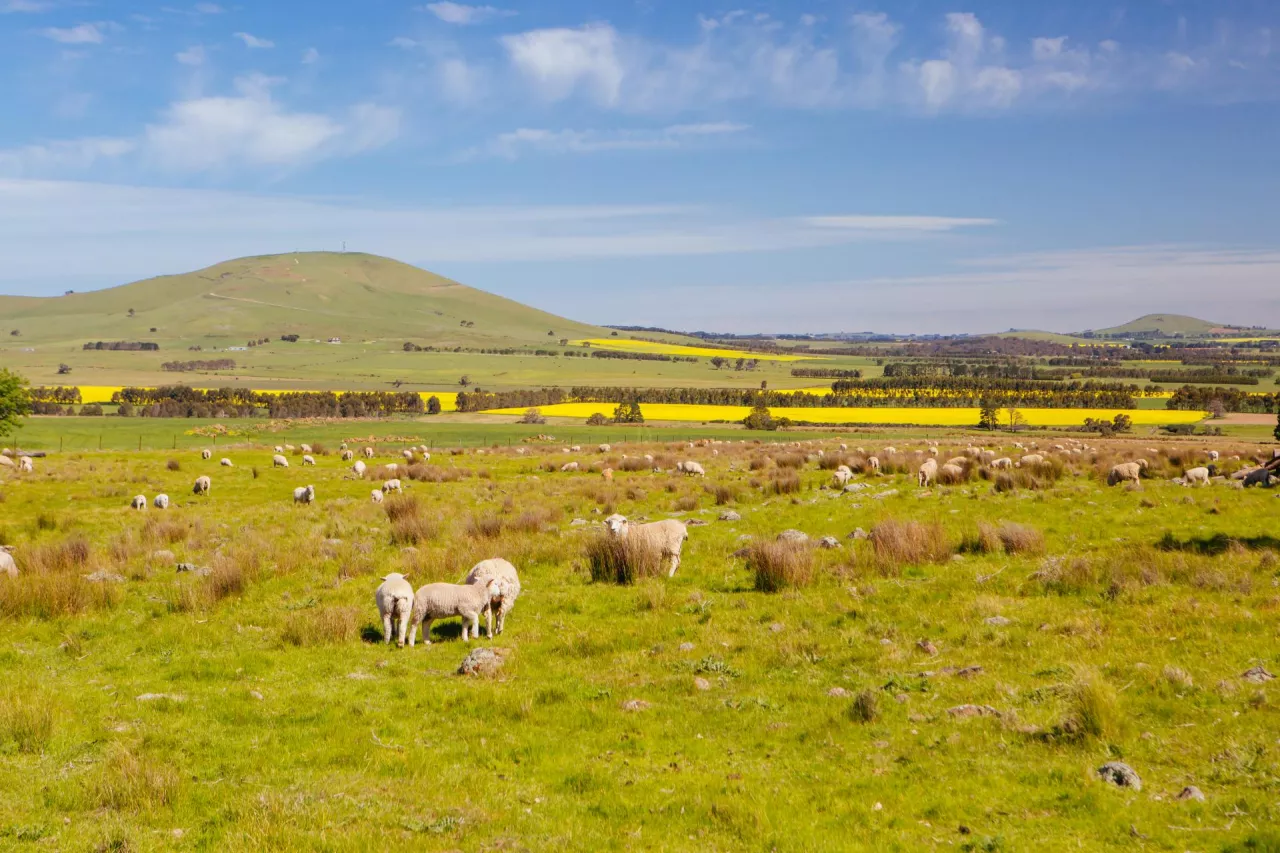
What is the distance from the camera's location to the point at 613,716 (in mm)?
10688

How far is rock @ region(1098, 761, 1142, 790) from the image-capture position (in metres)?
8.16

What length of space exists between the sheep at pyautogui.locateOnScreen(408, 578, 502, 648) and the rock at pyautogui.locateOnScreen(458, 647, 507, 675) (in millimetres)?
1387

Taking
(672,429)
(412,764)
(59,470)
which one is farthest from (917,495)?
(672,429)

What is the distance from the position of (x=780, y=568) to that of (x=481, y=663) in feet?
21.8

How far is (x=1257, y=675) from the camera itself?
10164mm

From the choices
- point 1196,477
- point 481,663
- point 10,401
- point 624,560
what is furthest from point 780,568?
point 10,401

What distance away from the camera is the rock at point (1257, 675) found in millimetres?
10039

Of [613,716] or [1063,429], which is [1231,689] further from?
[1063,429]

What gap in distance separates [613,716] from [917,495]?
2062 centimetres

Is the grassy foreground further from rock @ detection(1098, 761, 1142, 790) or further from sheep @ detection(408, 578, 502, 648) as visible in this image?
sheep @ detection(408, 578, 502, 648)

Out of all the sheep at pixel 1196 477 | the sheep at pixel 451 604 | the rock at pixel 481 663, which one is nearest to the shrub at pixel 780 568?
the sheep at pixel 451 604

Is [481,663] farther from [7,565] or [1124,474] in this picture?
[1124,474]

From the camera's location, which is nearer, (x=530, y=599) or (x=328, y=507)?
(x=530, y=599)

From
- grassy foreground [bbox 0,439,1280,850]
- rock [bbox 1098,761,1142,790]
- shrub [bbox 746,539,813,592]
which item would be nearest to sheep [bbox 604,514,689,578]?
grassy foreground [bbox 0,439,1280,850]
